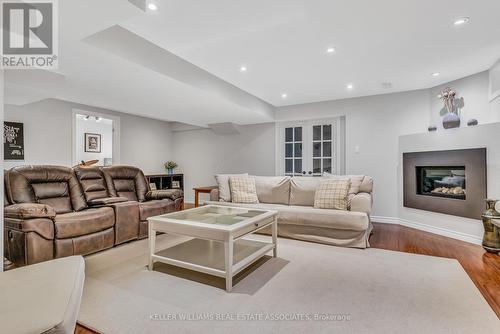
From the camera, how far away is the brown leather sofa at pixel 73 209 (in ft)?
8.18

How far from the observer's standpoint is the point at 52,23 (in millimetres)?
1820

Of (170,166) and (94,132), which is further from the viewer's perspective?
(94,132)

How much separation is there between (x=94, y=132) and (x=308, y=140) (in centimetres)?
571

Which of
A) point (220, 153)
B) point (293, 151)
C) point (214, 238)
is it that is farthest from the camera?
point (220, 153)

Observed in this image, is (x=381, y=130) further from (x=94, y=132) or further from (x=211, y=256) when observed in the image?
(x=94, y=132)

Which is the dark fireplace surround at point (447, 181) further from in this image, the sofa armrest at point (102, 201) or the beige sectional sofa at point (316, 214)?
the sofa armrest at point (102, 201)

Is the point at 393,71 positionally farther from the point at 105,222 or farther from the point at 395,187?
the point at 105,222

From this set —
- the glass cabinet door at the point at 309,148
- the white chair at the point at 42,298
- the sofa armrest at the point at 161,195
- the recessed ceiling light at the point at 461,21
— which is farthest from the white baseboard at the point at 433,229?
the white chair at the point at 42,298

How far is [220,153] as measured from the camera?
6.47m

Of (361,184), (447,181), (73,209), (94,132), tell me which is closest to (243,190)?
(361,184)

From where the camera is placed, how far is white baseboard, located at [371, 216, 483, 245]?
11.3 ft

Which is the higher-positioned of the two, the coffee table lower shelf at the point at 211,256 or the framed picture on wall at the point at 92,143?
the framed picture on wall at the point at 92,143

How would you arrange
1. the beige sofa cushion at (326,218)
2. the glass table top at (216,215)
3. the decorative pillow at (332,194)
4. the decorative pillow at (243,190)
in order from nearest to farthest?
1. the glass table top at (216,215)
2. the beige sofa cushion at (326,218)
3. the decorative pillow at (332,194)
4. the decorative pillow at (243,190)

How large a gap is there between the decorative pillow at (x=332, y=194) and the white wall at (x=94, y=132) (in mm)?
5715
